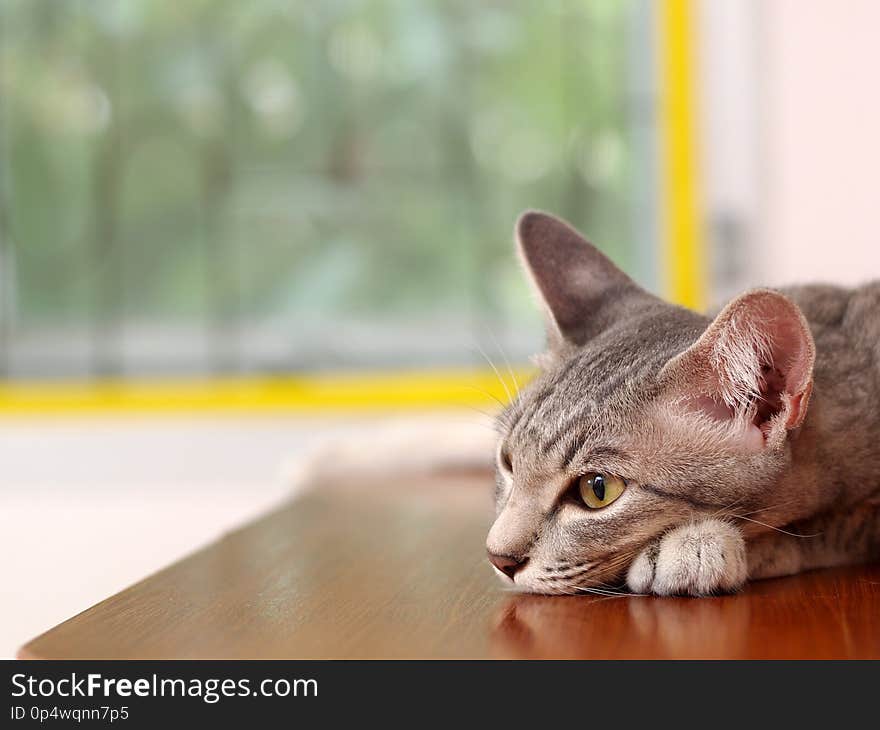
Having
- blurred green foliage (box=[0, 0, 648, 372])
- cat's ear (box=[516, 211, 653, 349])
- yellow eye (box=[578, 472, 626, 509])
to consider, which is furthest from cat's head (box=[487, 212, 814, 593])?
blurred green foliage (box=[0, 0, 648, 372])

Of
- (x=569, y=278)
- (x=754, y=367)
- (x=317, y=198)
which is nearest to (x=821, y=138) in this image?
(x=317, y=198)

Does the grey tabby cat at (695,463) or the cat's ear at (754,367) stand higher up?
the cat's ear at (754,367)

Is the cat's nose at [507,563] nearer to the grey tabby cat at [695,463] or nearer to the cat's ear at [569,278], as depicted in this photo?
the grey tabby cat at [695,463]

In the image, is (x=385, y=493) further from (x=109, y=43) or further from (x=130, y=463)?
(x=109, y=43)

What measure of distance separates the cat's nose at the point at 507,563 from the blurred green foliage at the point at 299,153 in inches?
72.4

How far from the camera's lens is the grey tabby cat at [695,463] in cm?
90

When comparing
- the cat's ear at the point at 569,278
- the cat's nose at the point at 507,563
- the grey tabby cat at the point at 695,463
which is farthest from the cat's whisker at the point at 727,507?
the cat's ear at the point at 569,278

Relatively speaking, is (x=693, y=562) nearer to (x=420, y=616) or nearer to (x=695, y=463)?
(x=695, y=463)

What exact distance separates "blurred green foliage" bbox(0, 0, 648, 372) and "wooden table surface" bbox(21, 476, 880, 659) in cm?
162

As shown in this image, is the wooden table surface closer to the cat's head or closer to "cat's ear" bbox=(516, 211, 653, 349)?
the cat's head

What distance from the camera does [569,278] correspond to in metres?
1.18

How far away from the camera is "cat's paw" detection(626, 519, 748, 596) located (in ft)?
2.94

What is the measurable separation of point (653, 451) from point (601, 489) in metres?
0.06
